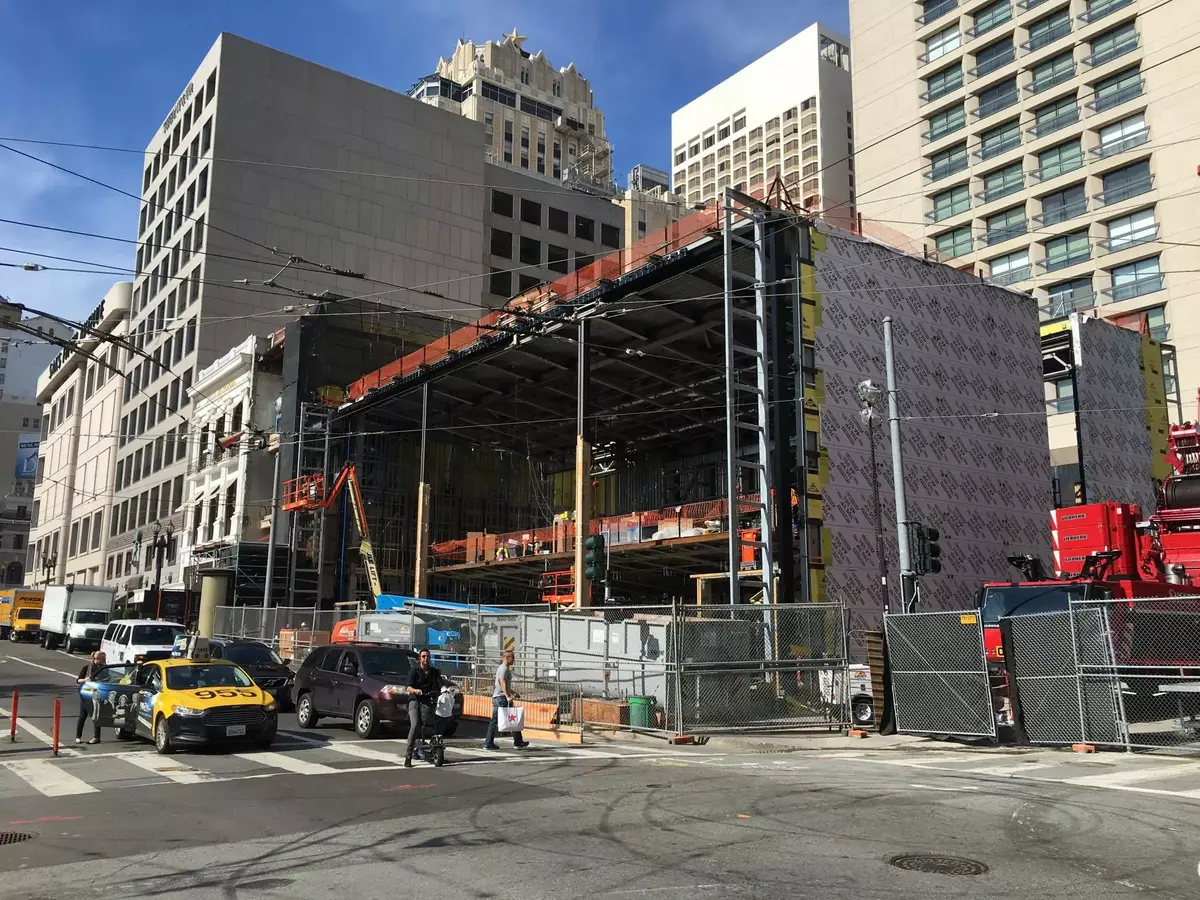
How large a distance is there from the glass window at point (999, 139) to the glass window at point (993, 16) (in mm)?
6890

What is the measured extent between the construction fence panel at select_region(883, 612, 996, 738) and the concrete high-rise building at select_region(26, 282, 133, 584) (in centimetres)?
6728

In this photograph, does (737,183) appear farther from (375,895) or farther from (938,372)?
(375,895)

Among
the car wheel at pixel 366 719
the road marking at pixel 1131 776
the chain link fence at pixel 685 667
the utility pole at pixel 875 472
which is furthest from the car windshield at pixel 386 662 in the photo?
the road marking at pixel 1131 776

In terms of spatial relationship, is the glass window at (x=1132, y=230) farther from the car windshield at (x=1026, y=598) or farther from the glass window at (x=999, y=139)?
the car windshield at (x=1026, y=598)

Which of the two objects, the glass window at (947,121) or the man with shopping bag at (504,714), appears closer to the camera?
the man with shopping bag at (504,714)

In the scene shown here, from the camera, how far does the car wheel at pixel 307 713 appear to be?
18797 mm

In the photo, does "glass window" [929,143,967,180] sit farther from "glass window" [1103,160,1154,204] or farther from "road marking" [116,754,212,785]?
"road marking" [116,754,212,785]

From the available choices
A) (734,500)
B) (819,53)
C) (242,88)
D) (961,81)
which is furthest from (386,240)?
(819,53)

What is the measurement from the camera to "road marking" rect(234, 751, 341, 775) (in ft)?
42.6

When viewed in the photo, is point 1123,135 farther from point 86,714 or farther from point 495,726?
point 86,714

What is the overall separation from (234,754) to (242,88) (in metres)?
60.0

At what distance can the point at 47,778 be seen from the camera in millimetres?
12641

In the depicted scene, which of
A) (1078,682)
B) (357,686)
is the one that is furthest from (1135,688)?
(357,686)

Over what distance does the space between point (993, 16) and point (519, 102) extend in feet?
247
